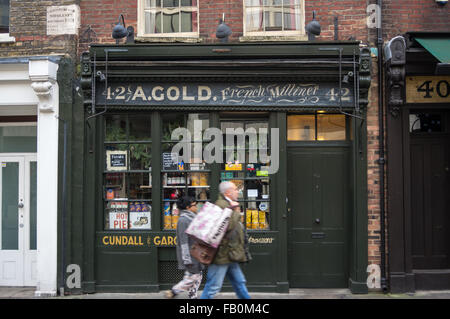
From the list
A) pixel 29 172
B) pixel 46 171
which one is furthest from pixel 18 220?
pixel 46 171

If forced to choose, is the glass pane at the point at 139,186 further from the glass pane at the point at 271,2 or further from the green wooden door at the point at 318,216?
the glass pane at the point at 271,2

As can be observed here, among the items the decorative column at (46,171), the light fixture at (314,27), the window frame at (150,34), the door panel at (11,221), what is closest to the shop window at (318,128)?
the light fixture at (314,27)

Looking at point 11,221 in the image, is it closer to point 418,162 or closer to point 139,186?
point 139,186

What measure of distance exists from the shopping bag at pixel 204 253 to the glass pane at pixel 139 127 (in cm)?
310

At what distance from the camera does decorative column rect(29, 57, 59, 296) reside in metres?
7.69

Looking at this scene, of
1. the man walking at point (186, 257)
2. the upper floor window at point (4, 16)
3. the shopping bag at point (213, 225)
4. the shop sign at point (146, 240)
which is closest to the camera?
the shopping bag at point (213, 225)

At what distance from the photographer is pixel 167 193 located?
8117mm

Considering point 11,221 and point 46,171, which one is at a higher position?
point 46,171

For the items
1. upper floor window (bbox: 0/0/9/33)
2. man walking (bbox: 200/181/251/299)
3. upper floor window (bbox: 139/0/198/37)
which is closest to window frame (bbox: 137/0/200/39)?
upper floor window (bbox: 139/0/198/37)

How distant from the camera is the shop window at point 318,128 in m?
8.21

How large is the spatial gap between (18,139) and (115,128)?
2.09 metres

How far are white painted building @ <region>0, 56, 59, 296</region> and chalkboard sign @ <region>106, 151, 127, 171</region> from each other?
0.90 metres

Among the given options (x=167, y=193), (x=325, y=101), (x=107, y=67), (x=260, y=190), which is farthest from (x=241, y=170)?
(x=107, y=67)

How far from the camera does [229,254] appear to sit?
18.3ft
